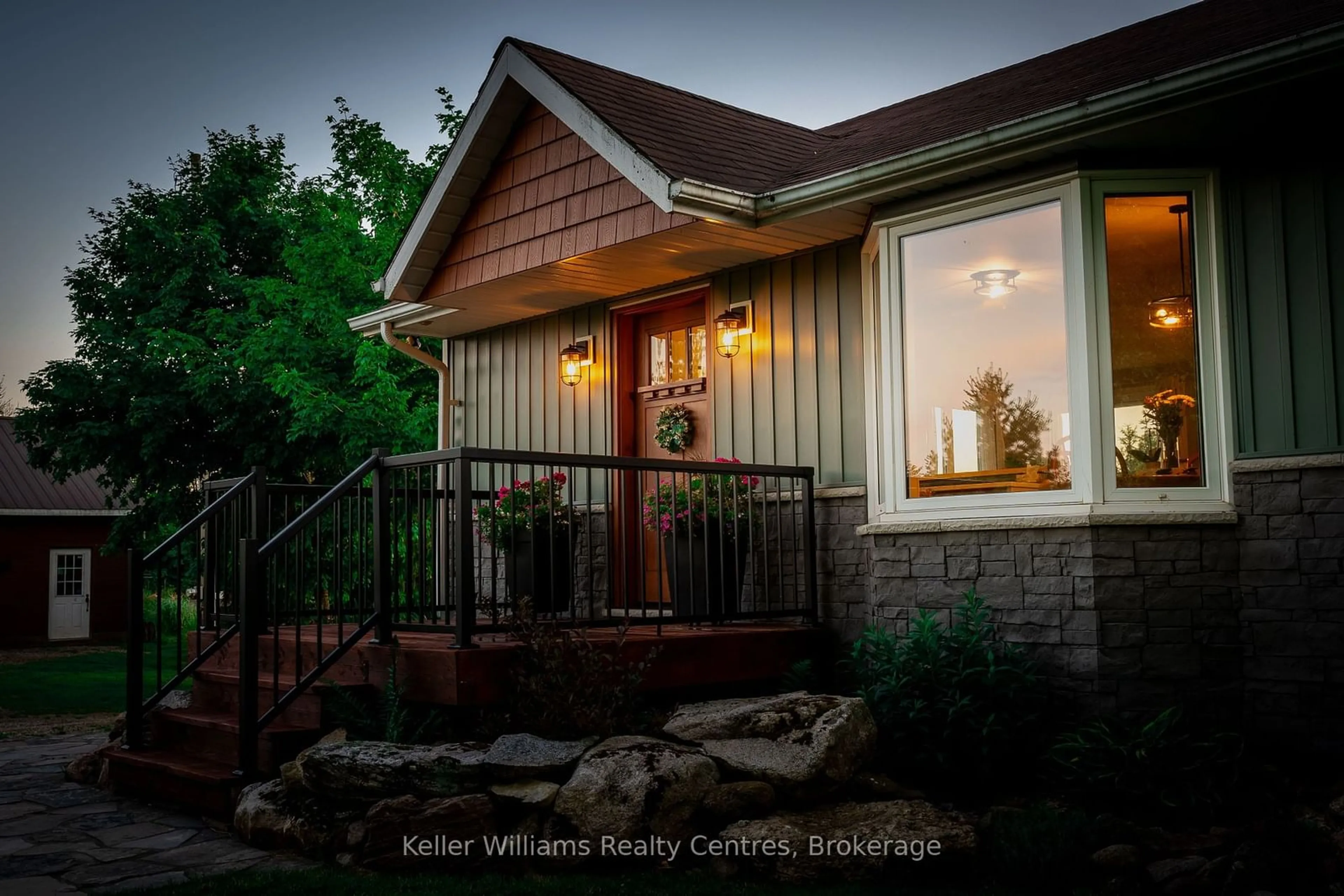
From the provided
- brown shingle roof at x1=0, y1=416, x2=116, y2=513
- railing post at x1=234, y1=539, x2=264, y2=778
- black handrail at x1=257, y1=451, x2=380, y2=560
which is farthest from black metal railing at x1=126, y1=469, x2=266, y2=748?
brown shingle roof at x1=0, y1=416, x2=116, y2=513

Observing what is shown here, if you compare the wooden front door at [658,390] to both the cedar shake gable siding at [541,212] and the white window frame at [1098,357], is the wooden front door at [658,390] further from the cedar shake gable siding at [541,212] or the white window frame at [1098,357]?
the white window frame at [1098,357]

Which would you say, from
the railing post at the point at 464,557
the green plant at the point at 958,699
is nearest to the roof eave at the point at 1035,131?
the green plant at the point at 958,699

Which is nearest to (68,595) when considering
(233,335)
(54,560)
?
(54,560)

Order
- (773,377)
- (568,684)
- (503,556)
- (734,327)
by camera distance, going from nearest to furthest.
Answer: (568,684) → (773,377) → (734,327) → (503,556)

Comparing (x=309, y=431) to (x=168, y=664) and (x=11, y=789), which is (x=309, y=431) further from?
(x=11, y=789)

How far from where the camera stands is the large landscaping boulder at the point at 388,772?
15.2ft

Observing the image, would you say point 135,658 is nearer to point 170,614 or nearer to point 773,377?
point 773,377

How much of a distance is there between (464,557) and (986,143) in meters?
3.33

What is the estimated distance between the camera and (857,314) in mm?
7059

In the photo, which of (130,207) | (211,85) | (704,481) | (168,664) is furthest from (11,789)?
(130,207)

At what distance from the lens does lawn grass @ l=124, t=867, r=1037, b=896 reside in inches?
161

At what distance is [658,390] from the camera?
8547 mm

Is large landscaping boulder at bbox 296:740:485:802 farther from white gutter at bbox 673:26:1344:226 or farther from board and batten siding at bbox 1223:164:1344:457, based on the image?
board and batten siding at bbox 1223:164:1344:457

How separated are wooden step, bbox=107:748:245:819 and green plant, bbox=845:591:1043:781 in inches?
126
